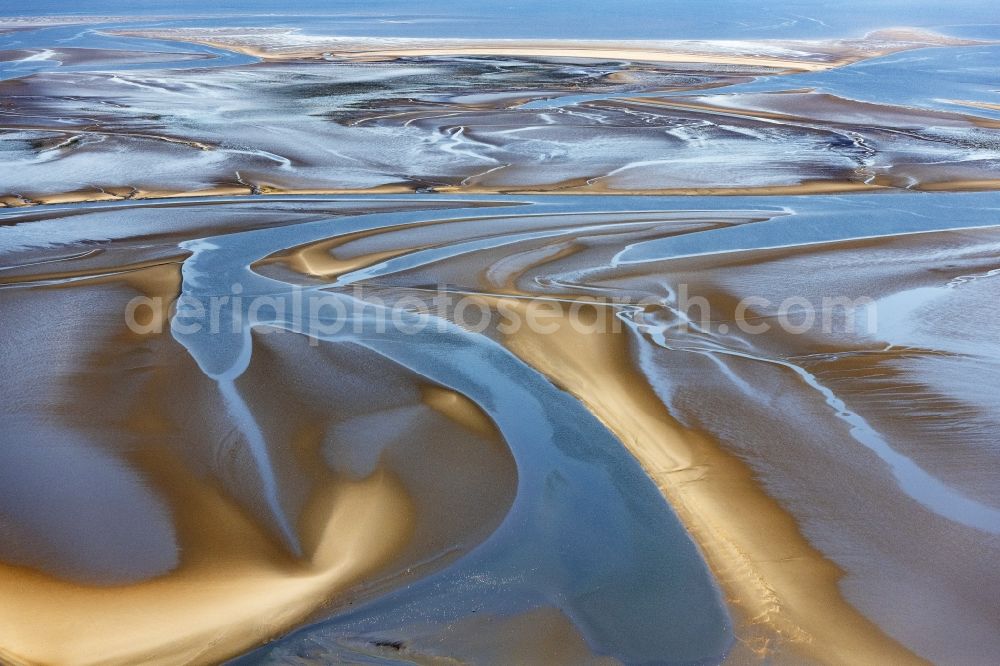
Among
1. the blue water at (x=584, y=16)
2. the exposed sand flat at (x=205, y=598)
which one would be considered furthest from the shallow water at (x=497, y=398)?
the blue water at (x=584, y=16)

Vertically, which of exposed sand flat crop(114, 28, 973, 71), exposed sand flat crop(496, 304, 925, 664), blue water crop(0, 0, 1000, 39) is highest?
blue water crop(0, 0, 1000, 39)

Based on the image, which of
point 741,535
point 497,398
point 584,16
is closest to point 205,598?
point 497,398

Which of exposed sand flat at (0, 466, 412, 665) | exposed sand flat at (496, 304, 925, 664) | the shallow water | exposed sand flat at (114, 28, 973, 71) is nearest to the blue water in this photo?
exposed sand flat at (114, 28, 973, 71)

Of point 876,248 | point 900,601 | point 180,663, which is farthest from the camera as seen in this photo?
point 876,248

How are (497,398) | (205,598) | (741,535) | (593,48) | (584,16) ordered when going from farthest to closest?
(584,16), (593,48), (497,398), (741,535), (205,598)

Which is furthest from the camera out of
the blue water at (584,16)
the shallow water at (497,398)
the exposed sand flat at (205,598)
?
the blue water at (584,16)

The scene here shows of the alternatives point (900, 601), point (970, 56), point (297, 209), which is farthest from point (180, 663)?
point (970, 56)

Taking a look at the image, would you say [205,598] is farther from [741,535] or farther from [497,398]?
[741,535]

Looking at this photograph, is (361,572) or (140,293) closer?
(361,572)

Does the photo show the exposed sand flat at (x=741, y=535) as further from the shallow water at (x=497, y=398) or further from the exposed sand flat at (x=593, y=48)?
the exposed sand flat at (x=593, y=48)

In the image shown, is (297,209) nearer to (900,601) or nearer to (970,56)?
(900,601)

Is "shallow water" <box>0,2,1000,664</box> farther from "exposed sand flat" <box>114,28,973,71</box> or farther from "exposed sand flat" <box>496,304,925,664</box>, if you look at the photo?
"exposed sand flat" <box>114,28,973,71</box>
